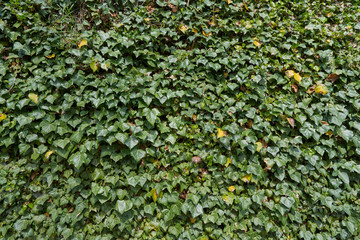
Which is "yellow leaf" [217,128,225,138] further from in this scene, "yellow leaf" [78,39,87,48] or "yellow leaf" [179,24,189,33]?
"yellow leaf" [78,39,87,48]

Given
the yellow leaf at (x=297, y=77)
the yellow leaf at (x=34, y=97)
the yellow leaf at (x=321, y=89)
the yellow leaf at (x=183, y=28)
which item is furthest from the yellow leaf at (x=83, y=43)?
the yellow leaf at (x=321, y=89)

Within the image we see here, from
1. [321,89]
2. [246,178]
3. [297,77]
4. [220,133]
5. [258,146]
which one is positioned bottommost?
[246,178]

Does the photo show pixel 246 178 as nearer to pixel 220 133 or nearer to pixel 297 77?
pixel 220 133

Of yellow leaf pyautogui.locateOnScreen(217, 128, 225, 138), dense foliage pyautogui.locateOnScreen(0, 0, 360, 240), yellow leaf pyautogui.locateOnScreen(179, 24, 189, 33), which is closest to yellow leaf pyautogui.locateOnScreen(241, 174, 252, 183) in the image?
dense foliage pyautogui.locateOnScreen(0, 0, 360, 240)

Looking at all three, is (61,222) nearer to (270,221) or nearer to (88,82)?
(88,82)

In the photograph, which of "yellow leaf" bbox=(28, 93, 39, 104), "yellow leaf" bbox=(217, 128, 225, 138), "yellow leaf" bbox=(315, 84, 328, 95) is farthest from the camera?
"yellow leaf" bbox=(315, 84, 328, 95)

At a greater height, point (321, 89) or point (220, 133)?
point (321, 89)

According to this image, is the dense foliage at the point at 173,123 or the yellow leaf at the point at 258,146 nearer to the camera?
the dense foliage at the point at 173,123

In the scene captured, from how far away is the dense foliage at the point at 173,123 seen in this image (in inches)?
89.8

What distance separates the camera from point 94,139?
7.52ft

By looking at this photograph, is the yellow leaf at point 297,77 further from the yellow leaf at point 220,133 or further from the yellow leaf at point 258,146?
the yellow leaf at point 220,133

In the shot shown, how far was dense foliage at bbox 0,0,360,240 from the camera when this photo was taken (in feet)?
7.48

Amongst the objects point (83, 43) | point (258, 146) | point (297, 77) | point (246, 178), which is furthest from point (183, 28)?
point (246, 178)

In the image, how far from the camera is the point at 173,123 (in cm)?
238
